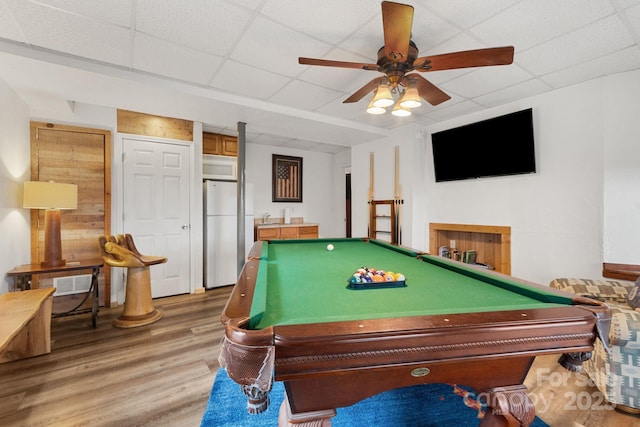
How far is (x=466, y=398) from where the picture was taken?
179 centimetres

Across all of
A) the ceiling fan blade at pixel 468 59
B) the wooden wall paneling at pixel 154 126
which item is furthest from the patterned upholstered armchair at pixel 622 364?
the wooden wall paneling at pixel 154 126

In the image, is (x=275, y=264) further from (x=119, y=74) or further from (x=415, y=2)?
(x=119, y=74)

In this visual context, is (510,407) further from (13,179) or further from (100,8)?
(13,179)

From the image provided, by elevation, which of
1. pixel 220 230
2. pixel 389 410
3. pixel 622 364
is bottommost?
pixel 389 410

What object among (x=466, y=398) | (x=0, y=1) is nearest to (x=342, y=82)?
(x=0, y=1)

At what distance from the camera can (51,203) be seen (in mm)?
2635

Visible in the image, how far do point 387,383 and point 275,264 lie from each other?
1120 millimetres

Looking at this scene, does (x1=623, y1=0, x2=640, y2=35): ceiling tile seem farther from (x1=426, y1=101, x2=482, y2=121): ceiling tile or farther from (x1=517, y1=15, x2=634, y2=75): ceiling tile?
(x1=426, y1=101, x2=482, y2=121): ceiling tile

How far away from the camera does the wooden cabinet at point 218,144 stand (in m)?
4.46

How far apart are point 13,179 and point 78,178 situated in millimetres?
679

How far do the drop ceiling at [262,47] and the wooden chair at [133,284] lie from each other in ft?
5.25

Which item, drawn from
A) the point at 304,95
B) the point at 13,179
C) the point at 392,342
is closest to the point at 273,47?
the point at 304,95

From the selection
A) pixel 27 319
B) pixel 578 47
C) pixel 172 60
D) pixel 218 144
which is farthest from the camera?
pixel 218 144

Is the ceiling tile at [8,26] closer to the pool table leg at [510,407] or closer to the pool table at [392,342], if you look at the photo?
the pool table at [392,342]
